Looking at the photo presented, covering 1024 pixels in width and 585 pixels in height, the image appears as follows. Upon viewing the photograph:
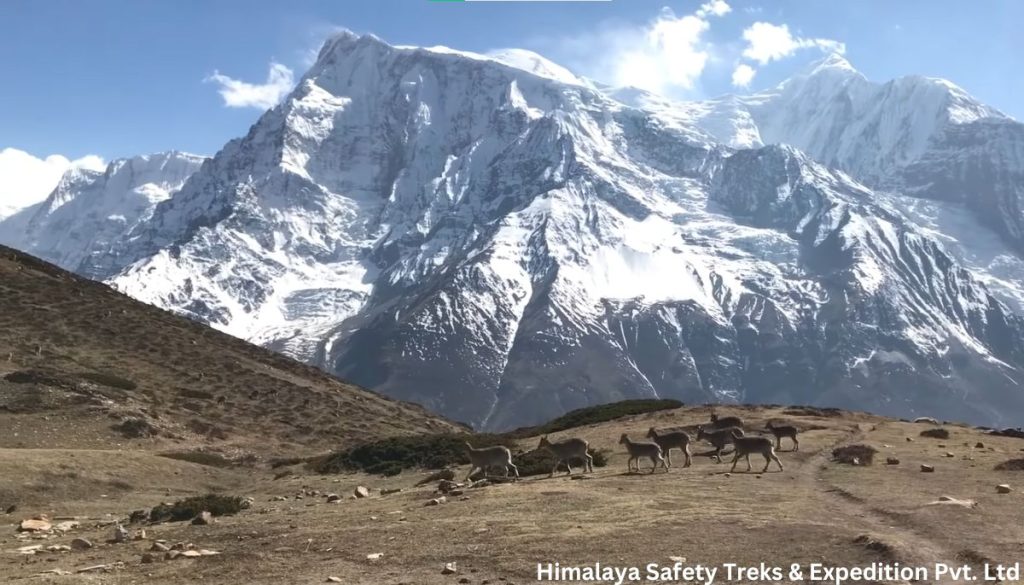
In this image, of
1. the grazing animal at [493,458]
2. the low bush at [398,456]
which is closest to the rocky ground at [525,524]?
the grazing animal at [493,458]

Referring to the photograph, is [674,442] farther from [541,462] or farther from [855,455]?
[855,455]

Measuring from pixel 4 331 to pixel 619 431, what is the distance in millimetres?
50192

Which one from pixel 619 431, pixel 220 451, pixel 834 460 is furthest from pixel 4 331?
pixel 834 460

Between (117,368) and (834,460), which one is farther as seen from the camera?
(117,368)

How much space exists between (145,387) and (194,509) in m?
40.3

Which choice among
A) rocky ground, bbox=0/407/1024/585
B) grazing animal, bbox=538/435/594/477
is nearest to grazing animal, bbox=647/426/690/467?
rocky ground, bbox=0/407/1024/585

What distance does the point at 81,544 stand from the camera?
80.0 ft

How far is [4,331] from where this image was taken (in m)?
71.6

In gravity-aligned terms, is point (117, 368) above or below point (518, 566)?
above

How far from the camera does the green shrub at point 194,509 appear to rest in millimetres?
30422

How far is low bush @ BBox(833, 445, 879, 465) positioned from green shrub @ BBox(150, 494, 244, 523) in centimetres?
2353

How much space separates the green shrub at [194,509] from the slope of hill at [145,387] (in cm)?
2163

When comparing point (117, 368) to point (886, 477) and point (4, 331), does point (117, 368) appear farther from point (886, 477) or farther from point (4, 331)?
point (886, 477)

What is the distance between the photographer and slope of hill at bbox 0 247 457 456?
2183 inches
